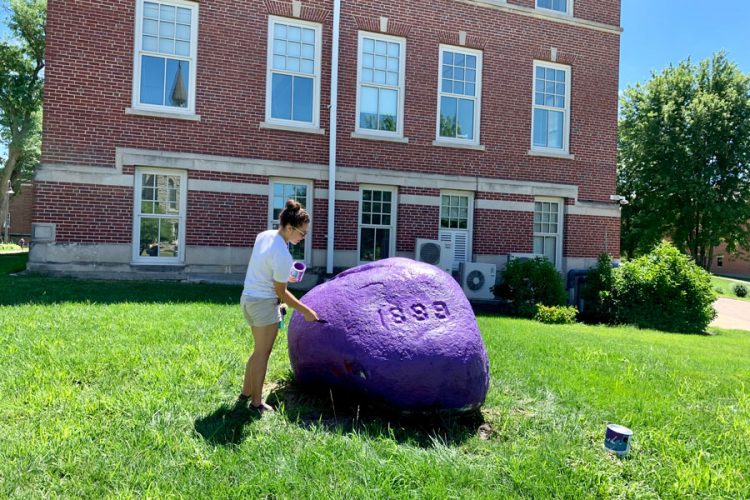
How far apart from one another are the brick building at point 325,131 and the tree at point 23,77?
20973 millimetres

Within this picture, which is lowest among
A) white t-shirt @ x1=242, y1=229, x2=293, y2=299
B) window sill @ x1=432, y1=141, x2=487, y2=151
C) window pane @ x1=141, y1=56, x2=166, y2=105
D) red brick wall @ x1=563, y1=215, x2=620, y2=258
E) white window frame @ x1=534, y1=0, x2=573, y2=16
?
white t-shirt @ x1=242, y1=229, x2=293, y2=299

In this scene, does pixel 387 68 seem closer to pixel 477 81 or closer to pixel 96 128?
pixel 477 81

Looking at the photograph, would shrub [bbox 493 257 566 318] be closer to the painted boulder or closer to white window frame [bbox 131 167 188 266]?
white window frame [bbox 131 167 188 266]

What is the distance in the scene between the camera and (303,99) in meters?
12.8

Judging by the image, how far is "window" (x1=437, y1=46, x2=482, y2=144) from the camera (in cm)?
1400

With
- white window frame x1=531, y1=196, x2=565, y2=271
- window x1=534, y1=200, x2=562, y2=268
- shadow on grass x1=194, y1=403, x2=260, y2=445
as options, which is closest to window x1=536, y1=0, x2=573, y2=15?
white window frame x1=531, y1=196, x2=565, y2=271

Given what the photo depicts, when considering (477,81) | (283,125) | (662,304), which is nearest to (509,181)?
(477,81)

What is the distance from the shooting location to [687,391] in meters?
5.46

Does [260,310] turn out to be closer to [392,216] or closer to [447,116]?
[392,216]

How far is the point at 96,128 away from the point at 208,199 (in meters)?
2.72

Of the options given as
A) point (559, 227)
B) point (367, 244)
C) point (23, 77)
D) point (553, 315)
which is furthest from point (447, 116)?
point (23, 77)

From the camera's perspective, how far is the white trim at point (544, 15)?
46.8 ft

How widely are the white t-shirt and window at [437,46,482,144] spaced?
10.7 metres

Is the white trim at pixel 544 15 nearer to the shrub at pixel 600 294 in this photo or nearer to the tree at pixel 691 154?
the shrub at pixel 600 294
